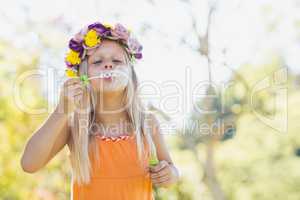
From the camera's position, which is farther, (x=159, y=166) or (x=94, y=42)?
(x=94, y=42)

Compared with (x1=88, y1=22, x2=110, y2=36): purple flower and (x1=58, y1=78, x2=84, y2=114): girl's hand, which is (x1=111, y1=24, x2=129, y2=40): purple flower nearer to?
(x1=88, y1=22, x2=110, y2=36): purple flower

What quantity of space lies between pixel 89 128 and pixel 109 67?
225mm

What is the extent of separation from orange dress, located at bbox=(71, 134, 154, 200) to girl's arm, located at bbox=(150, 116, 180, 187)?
4 cm

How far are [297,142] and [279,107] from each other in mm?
563

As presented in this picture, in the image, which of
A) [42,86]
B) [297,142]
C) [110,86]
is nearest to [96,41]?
[110,86]

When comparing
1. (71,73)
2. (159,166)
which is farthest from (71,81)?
(159,166)

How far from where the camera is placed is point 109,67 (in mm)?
2027

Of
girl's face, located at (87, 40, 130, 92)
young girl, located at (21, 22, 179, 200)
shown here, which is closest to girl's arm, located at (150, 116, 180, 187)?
young girl, located at (21, 22, 179, 200)

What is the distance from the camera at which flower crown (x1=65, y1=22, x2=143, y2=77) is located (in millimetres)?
2143

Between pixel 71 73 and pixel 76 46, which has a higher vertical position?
pixel 76 46

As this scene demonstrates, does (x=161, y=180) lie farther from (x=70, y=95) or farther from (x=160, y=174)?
(x=70, y=95)

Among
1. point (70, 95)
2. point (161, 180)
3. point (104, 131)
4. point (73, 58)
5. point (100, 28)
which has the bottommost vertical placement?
point (161, 180)

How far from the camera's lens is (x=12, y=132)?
5.44 meters

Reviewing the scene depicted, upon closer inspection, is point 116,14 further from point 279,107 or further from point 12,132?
point 279,107
